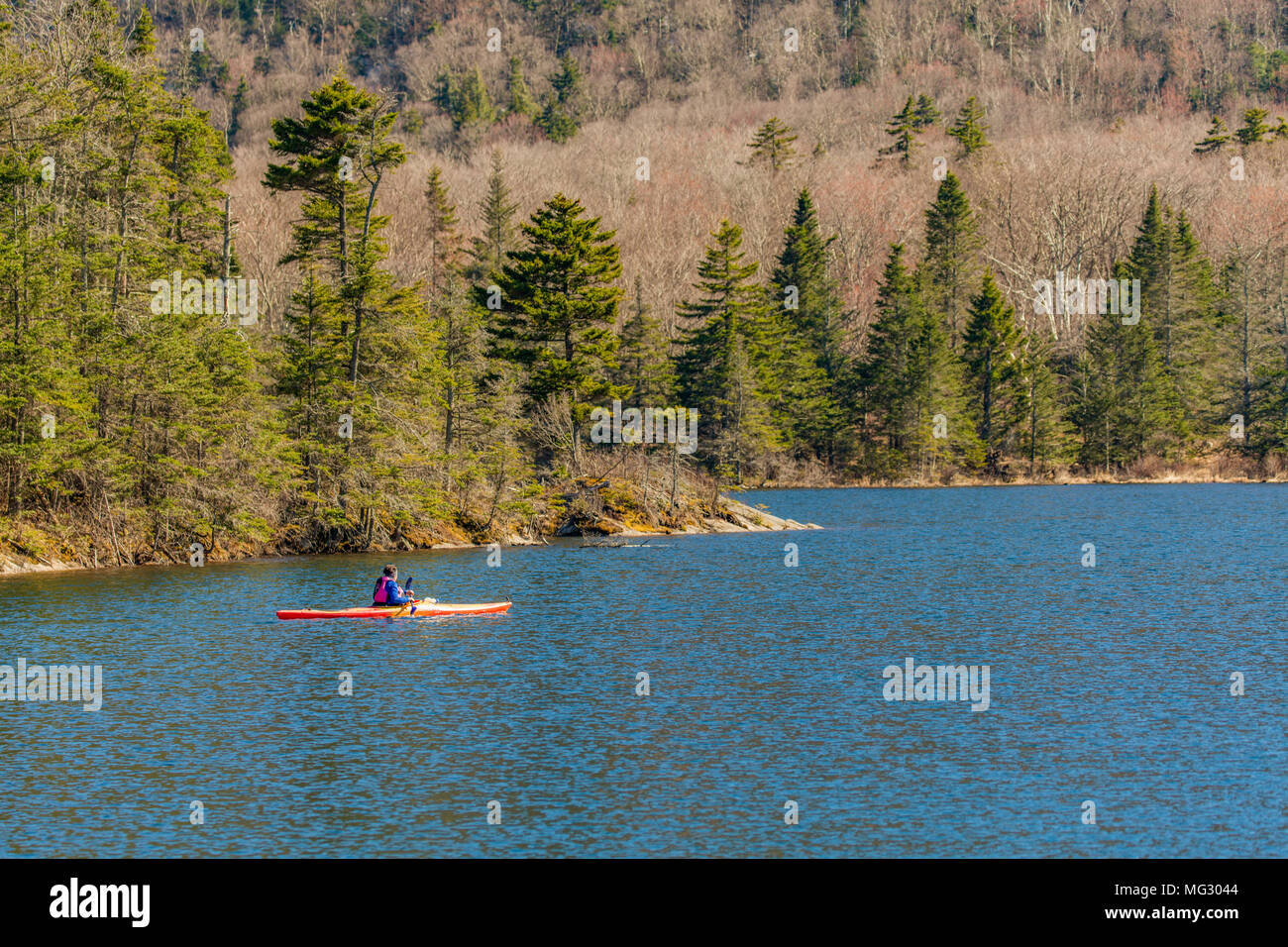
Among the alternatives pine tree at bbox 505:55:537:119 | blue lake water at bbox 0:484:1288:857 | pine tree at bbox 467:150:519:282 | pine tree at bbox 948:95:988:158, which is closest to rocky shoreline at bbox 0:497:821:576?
blue lake water at bbox 0:484:1288:857

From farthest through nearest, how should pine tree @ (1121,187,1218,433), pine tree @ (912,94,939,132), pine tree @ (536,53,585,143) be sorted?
pine tree @ (536,53,585,143), pine tree @ (912,94,939,132), pine tree @ (1121,187,1218,433)

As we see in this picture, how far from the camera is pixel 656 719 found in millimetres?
23781

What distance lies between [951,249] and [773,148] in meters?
29.5

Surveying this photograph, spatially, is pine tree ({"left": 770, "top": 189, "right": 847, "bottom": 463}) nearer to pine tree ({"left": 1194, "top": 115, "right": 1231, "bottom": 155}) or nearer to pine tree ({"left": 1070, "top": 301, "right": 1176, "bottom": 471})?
pine tree ({"left": 1070, "top": 301, "right": 1176, "bottom": 471})

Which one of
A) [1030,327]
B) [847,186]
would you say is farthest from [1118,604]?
[847,186]

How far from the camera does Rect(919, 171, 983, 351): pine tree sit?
11231 cm

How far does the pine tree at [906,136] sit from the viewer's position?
5379 inches

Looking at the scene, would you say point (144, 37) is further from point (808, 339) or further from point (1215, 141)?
point (1215, 141)

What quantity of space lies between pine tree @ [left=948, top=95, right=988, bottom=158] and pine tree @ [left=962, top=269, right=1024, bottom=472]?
30971mm

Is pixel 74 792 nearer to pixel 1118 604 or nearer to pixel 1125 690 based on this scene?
pixel 1125 690

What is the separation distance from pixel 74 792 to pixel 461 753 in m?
5.81

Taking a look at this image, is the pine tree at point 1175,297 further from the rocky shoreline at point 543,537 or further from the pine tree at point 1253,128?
the rocky shoreline at point 543,537

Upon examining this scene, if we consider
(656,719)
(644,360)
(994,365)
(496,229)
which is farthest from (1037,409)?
(656,719)

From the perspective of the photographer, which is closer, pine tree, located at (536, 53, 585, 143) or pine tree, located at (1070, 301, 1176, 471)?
pine tree, located at (1070, 301, 1176, 471)
